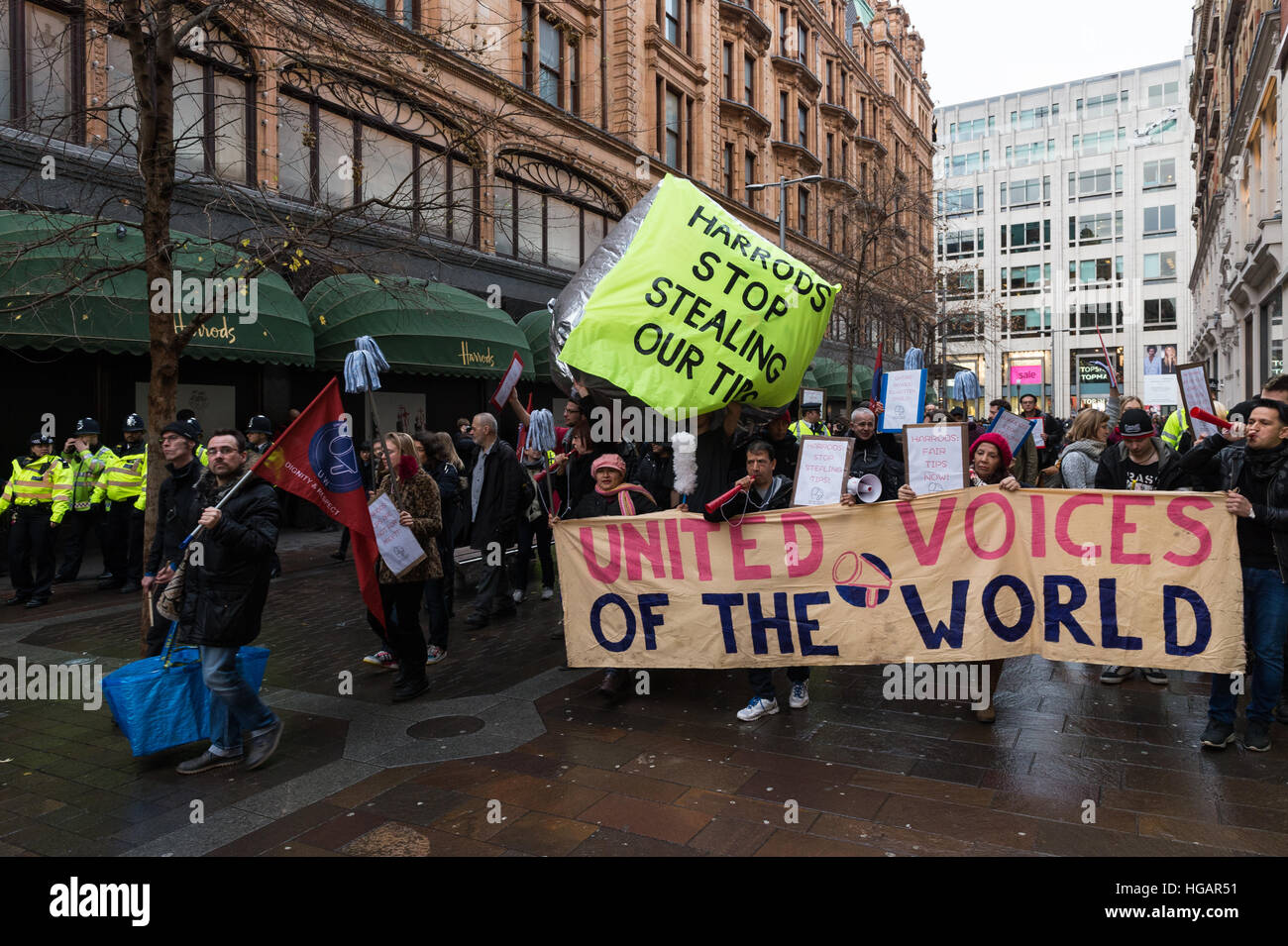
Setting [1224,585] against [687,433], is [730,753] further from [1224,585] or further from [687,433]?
[1224,585]

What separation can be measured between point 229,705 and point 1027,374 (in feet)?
104

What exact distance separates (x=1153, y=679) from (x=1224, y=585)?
5.05 feet

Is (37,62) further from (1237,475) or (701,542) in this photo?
(1237,475)

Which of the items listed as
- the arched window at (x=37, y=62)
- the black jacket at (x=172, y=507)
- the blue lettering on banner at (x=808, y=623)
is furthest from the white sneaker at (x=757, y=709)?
the arched window at (x=37, y=62)

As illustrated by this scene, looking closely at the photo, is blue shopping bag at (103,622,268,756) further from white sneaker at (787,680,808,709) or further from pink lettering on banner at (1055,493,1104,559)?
pink lettering on banner at (1055,493,1104,559)

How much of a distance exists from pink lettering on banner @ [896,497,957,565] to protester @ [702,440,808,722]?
781 mm

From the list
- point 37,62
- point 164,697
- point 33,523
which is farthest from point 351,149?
point 164,697

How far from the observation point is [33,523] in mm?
9594

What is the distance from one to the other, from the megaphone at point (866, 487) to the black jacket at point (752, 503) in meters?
0.47

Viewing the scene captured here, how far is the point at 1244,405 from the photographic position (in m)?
5.23

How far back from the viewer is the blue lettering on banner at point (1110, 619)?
16.7 ft

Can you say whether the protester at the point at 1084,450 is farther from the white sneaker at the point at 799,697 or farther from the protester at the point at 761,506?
the white sneaker at the point at 799,697

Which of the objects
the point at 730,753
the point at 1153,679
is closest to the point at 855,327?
the point at 1153,679

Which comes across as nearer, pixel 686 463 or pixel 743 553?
pixel 743 553
